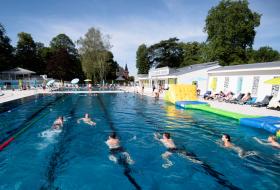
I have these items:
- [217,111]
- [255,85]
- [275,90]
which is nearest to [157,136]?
[217,111]

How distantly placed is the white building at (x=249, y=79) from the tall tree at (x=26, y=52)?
1841 inches

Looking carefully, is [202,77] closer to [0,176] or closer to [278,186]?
[278,186]

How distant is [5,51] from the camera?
45.0 m

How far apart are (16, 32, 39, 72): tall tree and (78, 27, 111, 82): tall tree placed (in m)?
15.5

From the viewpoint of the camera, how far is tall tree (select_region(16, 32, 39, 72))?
52469mm

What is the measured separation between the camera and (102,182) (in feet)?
17.3

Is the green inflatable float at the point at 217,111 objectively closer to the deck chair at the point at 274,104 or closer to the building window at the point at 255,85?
the deck chair at the point at 274,104

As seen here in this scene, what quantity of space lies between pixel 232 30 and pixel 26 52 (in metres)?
47.0

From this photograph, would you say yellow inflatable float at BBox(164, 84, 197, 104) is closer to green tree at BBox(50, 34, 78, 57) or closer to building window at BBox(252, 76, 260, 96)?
building window at BBox(252, 76, 260, 96)

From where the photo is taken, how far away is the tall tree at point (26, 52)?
52469 millimetres

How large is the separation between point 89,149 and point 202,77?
74.9 ft

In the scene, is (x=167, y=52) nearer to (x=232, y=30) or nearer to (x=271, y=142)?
(x=232, y=30)

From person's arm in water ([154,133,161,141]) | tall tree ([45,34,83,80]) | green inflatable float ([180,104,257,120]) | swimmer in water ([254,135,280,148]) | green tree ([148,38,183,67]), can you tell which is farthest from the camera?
green tree ([148,38,183,67])

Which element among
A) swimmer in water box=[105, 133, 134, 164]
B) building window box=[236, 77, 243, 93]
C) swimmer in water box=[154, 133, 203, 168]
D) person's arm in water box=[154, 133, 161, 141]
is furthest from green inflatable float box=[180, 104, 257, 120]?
swimmer in water box=[105, 133, 134, 164]
